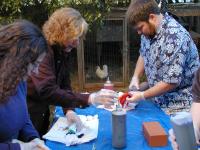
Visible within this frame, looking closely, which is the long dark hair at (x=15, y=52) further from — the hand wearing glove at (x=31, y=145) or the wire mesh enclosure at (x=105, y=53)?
the wire mesh enclosure at (x=105, y=53)

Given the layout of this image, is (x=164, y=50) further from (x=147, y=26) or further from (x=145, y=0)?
(x=145, y=0)

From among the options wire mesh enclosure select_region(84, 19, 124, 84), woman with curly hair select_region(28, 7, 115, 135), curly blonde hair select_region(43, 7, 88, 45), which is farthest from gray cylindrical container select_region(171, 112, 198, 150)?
wire mesh enclosure select_region(84, 19, 124, 84)

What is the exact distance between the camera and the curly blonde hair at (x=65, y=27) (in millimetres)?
2430

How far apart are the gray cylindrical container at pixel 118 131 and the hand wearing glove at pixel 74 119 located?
30 centimetres

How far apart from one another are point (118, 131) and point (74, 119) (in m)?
0.43

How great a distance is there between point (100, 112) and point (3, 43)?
143 cm

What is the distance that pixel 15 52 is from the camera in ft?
4.91

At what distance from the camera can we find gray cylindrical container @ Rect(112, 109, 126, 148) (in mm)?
2164

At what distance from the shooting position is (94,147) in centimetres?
221

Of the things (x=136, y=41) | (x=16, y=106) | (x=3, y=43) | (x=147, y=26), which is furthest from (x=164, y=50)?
(x=136, y=41)

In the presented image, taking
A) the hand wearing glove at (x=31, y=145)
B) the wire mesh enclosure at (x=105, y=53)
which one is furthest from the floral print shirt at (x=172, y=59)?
the wire mesh enclosure at (x=105, y=53)

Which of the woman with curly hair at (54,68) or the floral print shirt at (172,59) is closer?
the woman with curly hair at (54,68)

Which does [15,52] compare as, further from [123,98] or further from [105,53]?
[105,53]

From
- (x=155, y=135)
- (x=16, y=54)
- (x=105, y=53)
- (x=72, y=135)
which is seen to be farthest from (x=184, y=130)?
(x=105, y=53)
